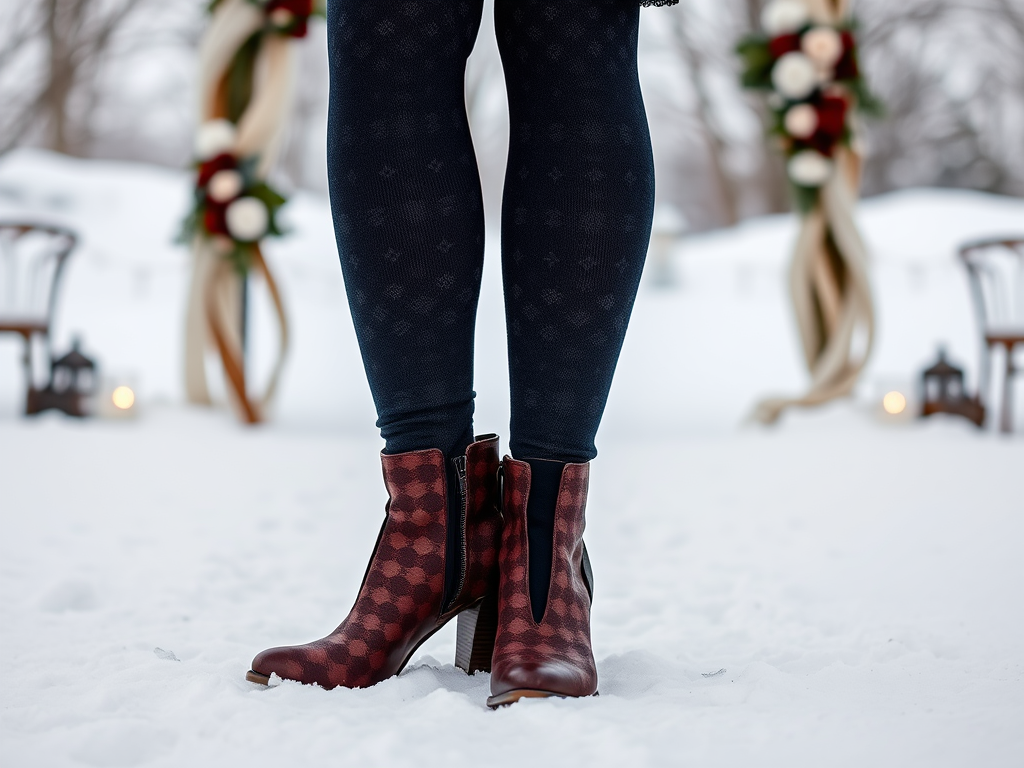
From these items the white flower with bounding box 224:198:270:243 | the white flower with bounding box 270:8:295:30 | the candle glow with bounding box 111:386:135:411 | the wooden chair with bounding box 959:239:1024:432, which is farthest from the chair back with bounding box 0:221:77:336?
the wooden chair with bounding box 959:239:1024:432

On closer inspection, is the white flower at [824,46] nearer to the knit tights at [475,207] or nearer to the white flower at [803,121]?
the white flower at [803,121]

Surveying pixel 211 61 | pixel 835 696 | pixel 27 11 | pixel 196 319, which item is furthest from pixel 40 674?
pixel 27 11

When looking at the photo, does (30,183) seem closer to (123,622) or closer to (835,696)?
(123,622)

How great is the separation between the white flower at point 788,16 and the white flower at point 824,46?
4cm

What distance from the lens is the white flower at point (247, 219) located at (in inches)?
96.0

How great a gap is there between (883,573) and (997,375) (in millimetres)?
3080

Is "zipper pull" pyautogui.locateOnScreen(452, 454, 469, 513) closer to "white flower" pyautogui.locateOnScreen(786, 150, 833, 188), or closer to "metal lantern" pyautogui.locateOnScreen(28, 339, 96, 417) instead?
"white flower" pyautogui.locateOnScreen(786, 150, 833, 188)

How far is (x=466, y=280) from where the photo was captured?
60 centimetres

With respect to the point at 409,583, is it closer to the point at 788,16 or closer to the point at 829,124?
the point at 829,124

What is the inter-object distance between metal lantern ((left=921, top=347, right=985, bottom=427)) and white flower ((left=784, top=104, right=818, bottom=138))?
74cm

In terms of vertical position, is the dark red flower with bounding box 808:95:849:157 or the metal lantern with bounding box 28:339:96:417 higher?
the dark red flower with bounding box 808:95:849:157

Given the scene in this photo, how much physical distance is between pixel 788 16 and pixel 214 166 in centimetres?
172

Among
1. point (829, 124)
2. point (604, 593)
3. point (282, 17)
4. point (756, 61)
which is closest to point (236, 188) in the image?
point (282, 17)

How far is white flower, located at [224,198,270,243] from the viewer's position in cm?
244
